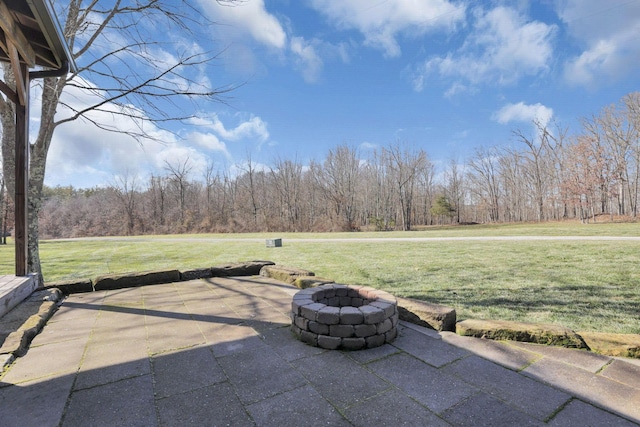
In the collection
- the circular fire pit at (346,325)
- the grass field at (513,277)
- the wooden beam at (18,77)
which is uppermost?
the wooden beam at (18,77)

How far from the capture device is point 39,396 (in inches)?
70.5

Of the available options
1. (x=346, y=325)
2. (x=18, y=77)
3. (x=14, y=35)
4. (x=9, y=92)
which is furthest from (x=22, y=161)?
(x=346, y=325)

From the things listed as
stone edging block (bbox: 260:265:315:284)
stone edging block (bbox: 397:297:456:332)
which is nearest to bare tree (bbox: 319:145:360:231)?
stone edging block (bbox: 260:265:315:284)

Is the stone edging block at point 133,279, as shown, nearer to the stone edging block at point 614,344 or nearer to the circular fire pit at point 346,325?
the circular fire pit at point 346,325

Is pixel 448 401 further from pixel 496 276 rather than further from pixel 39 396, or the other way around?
pixel 496 276

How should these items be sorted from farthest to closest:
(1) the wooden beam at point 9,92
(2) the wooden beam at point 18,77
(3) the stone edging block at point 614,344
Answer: (1) the wooden beam at point 9,92, (2) the wooden beam at point 18,77, (3) the stone edging block at point 614,344

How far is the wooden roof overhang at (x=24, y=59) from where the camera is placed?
276cm

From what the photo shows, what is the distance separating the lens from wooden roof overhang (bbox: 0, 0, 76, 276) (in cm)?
276

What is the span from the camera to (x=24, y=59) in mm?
3365

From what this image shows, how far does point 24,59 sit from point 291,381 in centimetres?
467

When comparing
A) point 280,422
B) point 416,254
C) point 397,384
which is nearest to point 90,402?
point 280,422

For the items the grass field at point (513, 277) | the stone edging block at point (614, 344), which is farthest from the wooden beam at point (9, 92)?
the stone edging block at point (614, 344)

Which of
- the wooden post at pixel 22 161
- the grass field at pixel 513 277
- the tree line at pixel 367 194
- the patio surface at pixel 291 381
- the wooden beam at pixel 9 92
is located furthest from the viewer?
the tree line at pixel 367 194

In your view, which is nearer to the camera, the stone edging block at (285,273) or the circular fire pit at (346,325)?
the circular fire pit at (346,325)
